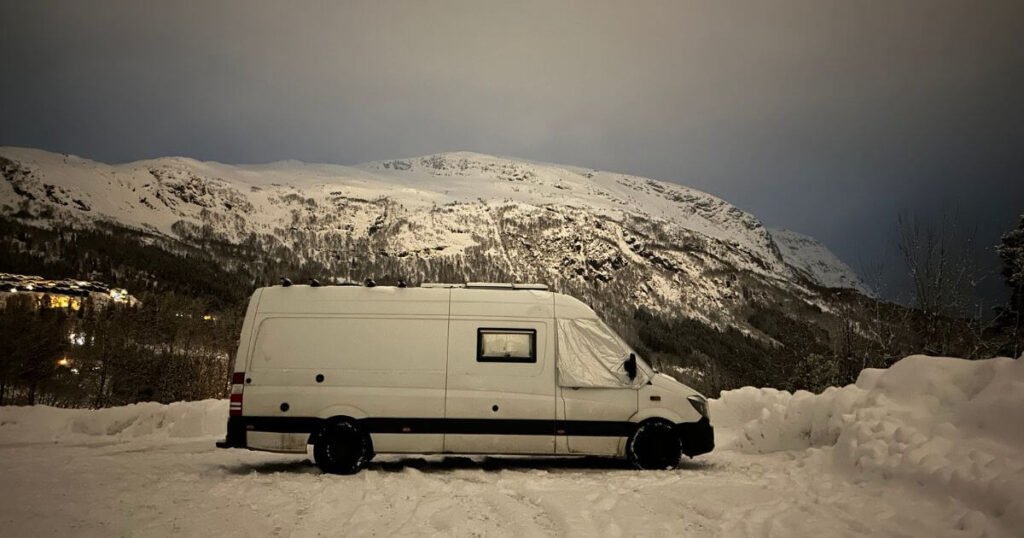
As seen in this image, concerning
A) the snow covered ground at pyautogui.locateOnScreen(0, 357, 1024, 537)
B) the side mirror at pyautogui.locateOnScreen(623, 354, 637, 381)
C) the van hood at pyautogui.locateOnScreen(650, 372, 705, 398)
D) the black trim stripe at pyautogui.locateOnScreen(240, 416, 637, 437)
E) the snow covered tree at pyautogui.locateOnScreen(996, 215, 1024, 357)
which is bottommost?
the snow covered ground at pyautogui.locateOnScreen(0, 357, 1024, 537)

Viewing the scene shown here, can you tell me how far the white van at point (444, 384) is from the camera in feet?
29.8

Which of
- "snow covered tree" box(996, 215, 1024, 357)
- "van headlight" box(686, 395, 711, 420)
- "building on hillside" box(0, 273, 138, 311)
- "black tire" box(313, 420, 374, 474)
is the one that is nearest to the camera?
"black tire" box(313, 420, 374, 474)

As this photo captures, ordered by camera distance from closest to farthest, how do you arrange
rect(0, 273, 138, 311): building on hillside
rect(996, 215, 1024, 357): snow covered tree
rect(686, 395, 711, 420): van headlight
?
1. rect(686, 395, 711, 420): van headlight
2. rect(996, 215, 1024, 357): snow covered tree
3. rect(0, 273, 138, 311): building on hillside

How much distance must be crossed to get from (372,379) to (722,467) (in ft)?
18.0

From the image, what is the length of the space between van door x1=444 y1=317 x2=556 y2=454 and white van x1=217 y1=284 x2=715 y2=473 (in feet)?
0.05

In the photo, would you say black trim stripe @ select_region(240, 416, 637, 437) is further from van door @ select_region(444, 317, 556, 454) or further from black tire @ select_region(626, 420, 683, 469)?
black tire @ select_region(626, 420, 683, 469)

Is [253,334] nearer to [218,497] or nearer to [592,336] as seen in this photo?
[218,497]

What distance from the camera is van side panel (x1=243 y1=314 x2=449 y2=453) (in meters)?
9.09

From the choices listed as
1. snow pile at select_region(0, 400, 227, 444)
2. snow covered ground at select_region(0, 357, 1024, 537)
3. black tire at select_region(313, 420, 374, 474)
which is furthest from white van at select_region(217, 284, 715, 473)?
snow pile at select_region(0, 400, 227, 444)

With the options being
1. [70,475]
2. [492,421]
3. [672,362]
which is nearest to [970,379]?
[492,421]

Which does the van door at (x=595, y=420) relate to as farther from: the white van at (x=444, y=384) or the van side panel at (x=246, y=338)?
the van side panel at (x=246, y=338)

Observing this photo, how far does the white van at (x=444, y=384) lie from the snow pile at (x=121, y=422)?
6.00m

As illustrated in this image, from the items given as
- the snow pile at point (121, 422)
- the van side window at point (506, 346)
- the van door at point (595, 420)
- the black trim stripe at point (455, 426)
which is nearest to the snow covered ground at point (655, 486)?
the van door at point (595, 420)

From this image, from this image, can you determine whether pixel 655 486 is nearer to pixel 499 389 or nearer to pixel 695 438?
pixel 695 438
